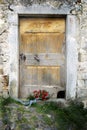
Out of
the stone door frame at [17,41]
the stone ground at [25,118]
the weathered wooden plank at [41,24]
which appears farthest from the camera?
the weathered wooden plank at [41,24]

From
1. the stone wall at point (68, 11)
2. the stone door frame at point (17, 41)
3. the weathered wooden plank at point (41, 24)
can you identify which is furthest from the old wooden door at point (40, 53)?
the stone wall at point (68, 11)

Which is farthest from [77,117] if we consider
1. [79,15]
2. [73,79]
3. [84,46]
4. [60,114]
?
[79,15]

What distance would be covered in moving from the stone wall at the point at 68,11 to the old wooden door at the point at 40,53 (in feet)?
1.08

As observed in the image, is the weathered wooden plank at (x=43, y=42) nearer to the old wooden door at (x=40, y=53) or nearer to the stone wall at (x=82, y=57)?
the old wooden door at (x=40, y=53)

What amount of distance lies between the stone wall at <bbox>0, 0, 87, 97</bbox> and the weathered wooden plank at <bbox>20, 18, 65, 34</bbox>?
32 centimetres

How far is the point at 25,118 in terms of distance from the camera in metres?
6.15

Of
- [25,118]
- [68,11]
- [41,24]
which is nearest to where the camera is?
[25,118]

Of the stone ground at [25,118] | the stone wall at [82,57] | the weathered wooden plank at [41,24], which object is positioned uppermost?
the weathered wooden plank at [41,24]

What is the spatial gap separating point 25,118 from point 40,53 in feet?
4.55

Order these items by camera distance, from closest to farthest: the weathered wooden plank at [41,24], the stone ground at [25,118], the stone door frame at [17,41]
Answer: the stone ground at [25,118]
the stone door frame at [17,41]
the weathered wooden plank at [41,24]

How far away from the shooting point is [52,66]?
691cm

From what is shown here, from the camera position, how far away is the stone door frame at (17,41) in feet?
21.7

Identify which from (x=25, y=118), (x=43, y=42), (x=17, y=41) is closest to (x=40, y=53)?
(x=43, y=42)

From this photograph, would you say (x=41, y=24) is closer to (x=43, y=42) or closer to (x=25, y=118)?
(x=43, y=42)
